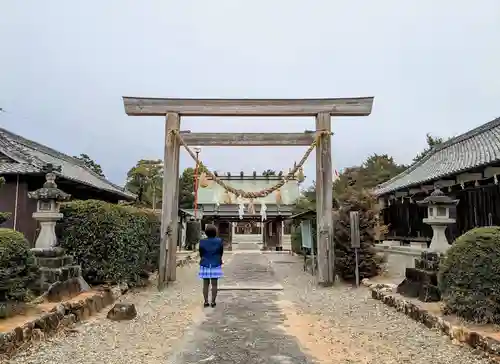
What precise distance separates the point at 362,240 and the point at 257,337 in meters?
7.15

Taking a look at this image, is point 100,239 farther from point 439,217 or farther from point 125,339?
point 439,217

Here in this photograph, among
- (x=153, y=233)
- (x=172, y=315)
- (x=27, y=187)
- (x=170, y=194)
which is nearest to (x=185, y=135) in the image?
(x=170, y=194)

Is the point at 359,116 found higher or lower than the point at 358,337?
higher

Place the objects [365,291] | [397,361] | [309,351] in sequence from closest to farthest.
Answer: [397,361], [309,351], [365,291]

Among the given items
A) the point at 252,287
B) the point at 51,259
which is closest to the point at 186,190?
the point at 252,287

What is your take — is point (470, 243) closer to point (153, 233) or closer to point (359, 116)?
point (359, 116)

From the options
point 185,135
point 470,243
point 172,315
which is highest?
point 185,135

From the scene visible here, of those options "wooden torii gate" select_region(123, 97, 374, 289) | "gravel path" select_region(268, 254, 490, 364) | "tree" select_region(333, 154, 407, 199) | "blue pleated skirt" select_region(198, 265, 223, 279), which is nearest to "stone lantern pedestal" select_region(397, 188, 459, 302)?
"gravel path" select_region(268, 254, 490, 364)

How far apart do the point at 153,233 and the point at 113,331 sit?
5.95 metres

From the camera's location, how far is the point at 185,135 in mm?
12508

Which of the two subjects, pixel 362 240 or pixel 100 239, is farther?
pixel 362 240

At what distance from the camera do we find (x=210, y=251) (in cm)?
857

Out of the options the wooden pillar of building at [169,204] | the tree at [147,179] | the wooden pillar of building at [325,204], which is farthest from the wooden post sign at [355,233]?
the tree at [147,179]

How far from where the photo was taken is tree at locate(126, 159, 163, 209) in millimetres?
38866
